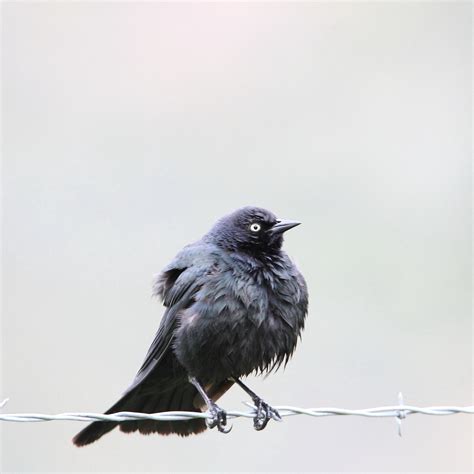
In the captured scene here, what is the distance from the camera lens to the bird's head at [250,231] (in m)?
6.82

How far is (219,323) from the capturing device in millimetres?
6293

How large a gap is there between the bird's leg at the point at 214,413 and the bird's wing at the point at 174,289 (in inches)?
12.3

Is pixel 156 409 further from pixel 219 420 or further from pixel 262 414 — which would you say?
pixel 262 414

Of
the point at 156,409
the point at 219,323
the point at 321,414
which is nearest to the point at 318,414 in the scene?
the point at 321,414

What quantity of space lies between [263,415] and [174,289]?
104cm

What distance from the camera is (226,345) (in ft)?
20.7

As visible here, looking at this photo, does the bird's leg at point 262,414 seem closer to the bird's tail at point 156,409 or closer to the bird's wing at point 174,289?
the bird's tail at point 156,409

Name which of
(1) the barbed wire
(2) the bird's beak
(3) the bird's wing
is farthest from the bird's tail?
(2) the bird's beak

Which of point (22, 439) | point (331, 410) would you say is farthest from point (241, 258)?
point (22, 439)

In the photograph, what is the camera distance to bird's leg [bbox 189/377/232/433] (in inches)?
257

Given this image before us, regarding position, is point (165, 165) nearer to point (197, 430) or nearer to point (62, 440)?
point (62, 440)

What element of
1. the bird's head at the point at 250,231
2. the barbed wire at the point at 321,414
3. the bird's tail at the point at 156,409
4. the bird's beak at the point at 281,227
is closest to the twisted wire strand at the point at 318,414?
the barbed wire at the point at 321,414

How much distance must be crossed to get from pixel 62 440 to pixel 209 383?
8.31 feet

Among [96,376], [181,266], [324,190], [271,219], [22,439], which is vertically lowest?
[22,439]
